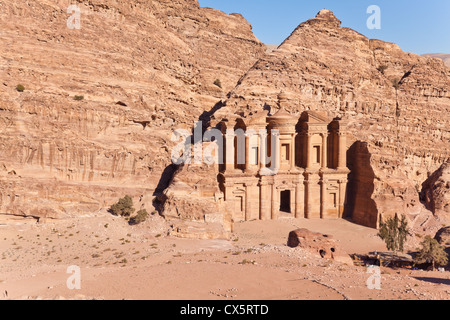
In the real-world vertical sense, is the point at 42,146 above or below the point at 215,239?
above

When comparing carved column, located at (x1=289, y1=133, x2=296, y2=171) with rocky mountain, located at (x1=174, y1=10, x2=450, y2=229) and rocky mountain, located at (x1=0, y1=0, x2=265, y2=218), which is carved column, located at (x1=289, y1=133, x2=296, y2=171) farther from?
rocky mountain, located at (x1=0, y1=0, x2=265, y2=218)

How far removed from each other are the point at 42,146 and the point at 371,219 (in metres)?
28.7

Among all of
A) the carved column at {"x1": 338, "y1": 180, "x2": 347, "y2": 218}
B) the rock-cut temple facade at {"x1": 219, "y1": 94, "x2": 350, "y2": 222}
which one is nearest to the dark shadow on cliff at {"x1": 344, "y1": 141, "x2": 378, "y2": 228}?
the carved column at {"x1": 338, "y1": 180, "x2": 347, "y2": 218}

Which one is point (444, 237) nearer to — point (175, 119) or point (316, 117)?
point (316, 117)

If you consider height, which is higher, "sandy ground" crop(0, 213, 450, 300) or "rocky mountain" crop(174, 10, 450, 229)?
"rocky mountain" crop(174, 10, 450, 229)

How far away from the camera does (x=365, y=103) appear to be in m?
43.2

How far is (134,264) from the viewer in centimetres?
1878

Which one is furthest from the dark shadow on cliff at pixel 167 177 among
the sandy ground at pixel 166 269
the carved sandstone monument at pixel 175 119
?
the sandy ground at pixel 166 269

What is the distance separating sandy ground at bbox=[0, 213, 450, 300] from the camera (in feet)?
45.6

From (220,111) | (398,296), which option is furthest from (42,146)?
(398,296)

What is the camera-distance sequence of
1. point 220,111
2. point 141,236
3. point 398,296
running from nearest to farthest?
point 398,296, point 141,236, point 220,111

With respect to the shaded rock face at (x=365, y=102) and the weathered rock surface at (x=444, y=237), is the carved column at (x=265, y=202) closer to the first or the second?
the shaded rock face at (x=365, y=102)

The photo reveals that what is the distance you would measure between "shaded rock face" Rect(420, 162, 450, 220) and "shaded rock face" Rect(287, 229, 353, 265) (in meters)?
16.8

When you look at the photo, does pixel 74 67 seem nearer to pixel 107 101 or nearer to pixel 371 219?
pixel 107 101
